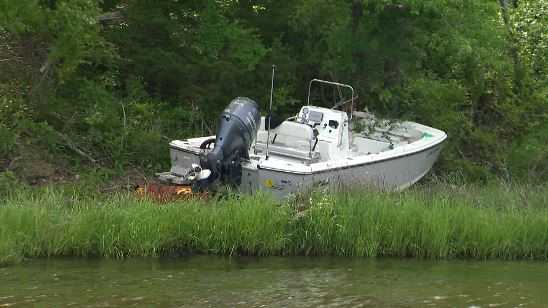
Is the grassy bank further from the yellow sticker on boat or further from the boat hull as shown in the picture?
the yellow sticker on boat

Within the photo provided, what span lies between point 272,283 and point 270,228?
1.57 m

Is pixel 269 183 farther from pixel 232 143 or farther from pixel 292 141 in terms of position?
pixel 292 141

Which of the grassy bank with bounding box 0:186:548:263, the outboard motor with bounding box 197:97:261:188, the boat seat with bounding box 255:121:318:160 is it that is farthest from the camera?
the boat seat with bounding box 255:121:318:160

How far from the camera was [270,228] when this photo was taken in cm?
1194

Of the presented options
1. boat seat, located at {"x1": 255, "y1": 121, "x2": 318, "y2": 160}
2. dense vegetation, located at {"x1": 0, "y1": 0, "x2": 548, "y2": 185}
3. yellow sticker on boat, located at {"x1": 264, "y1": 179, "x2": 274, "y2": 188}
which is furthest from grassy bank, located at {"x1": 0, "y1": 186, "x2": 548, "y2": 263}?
dense vegetation, located at {"x1": 0, "y1": 0, "x2": 548, "y2": 185}

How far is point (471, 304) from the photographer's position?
978cm

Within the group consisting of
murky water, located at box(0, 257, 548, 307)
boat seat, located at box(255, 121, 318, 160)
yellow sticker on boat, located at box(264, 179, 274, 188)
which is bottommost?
murky water, located at box(0, 257, 548, 307)

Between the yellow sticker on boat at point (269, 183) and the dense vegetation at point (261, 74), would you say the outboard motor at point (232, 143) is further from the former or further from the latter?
the dense vegetation at point (261, 74)

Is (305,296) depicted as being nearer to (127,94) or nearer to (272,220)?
(272,220)

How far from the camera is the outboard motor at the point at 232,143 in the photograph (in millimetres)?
13305

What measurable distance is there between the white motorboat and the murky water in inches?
76.6

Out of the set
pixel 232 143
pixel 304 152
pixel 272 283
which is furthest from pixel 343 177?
pixel 272 283

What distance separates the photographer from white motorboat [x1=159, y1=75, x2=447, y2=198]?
531 inches

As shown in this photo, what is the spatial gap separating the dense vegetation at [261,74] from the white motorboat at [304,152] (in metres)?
1.19
